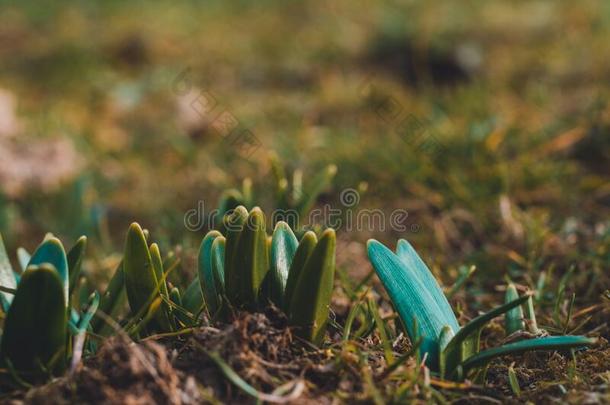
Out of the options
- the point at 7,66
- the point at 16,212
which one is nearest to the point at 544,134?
the point at 16,212

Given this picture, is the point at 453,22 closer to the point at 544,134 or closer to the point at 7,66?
the point at 544,134

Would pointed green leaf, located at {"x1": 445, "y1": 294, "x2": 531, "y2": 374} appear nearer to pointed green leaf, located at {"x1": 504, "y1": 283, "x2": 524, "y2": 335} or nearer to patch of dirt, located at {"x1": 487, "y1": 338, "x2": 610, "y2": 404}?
patch of dirt, located at {"x1": 487, "y1": 338, "x2": 610, "y2": 404}

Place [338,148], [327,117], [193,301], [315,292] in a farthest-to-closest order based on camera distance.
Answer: [327,117] < [338,148] < [193,301] < [315,292]

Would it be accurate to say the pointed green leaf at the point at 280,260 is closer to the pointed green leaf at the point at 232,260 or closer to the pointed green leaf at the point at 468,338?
the pointed green leaf at the point at 232,260

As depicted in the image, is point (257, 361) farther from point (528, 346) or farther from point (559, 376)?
point (559, 376)

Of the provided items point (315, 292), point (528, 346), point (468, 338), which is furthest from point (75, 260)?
point (528, 346)

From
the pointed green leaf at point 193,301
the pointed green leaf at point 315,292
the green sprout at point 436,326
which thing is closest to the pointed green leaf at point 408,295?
the green sprout at point 436,326
